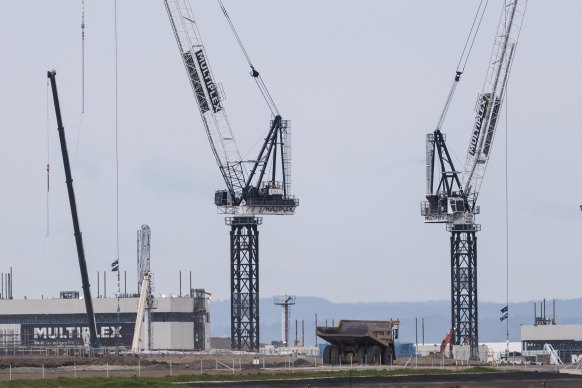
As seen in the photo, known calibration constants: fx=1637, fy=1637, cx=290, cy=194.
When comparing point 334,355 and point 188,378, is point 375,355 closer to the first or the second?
point 334,355

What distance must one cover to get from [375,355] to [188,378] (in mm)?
34318

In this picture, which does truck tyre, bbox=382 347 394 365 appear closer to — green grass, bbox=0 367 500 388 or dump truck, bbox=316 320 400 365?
dump truck, bbox=316 320 400 365

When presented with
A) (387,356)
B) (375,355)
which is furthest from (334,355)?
(387,356)

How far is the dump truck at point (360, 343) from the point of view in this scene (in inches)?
5443

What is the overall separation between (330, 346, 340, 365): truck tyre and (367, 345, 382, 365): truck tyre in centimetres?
291

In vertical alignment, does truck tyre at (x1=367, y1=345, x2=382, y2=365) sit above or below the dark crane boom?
below

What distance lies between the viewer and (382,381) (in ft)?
341

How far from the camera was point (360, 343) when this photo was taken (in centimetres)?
13975

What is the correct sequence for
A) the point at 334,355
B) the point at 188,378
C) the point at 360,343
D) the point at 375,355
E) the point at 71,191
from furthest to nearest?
the point at 71,191 < the point at 334,355 < the point at 360,343 < the point at 375,355 < the point at 188,378

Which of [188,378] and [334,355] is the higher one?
[334,355]

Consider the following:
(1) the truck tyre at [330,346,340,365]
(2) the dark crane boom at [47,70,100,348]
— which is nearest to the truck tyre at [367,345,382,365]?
(1) the truck tyre at [330,346,340,365]

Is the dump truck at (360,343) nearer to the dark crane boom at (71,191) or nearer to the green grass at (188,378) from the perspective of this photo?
the green grass at (188,378)

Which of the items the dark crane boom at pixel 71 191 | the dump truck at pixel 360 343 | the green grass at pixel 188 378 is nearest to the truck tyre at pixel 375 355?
the dump truck at pixel 360 343

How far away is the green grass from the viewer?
94625mm
